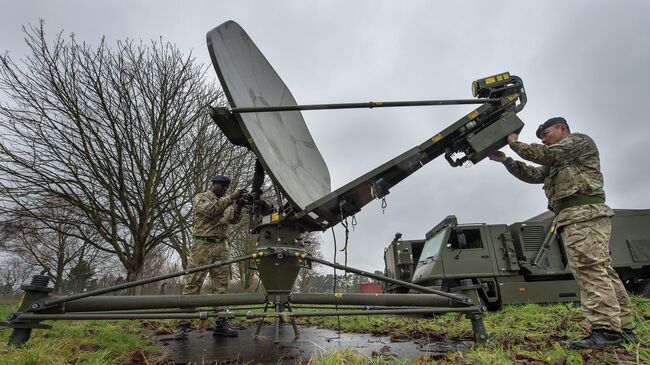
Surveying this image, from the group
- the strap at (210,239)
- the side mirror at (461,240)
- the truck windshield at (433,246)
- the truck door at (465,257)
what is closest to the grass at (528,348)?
the strap at (210,239)

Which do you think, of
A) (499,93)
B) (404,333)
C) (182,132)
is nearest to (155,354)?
(404,333)

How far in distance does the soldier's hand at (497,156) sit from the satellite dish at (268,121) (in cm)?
189

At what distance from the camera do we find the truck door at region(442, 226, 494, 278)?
A: 767 cm

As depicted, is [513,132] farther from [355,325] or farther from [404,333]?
[355,325]

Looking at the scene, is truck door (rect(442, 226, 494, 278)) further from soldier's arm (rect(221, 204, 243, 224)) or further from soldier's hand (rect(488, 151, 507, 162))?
soldier's arm (rect(221, 204, 243, 224))

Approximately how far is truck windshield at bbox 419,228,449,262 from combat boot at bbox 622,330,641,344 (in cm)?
507

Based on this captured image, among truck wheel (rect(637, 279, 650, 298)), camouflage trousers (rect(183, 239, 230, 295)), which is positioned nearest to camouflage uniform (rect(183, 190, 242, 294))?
camouflage trousers (rect(183, 239, 230, 295))

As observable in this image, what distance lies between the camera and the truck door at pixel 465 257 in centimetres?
767

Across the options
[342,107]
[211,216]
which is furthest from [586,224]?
[211,216]

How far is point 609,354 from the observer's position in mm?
2363

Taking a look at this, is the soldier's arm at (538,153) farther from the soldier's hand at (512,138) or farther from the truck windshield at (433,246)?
the truck windshield at (433,246)

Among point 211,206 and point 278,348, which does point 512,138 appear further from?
point 211,206

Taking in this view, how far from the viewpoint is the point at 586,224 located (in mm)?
2896

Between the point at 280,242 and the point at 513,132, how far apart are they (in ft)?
8.12
